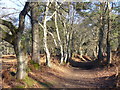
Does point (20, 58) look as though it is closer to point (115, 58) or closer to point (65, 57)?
point (115, 58)

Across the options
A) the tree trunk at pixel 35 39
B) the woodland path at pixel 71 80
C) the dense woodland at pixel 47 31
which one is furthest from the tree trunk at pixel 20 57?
the tree trunk at pixel 35 39

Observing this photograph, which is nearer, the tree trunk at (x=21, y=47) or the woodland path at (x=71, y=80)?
the tree trunk at (x=21, y=47)

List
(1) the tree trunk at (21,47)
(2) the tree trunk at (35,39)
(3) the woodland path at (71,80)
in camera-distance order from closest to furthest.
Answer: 1. (1) the tree trunk at (21,47)
2. (3) the woodland path at (71,80)
3. (2) the tree trunk at (35,39)

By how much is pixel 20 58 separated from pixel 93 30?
106ft

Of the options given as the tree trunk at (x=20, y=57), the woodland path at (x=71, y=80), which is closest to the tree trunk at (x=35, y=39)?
the woodland path at (x=71, y=80)

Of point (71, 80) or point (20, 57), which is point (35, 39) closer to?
point (71, 80)

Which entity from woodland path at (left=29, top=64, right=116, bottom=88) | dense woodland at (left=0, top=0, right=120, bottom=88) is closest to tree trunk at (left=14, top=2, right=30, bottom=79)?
dense woodland at (left=0, top=0, right=120, bottom=88)

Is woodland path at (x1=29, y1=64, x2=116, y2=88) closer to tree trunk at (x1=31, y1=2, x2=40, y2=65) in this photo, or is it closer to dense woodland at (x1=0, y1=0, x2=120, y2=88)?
dense woodland at (x1=0, y1=0, x2=120, y2=88)

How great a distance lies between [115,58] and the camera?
18672 millimetres

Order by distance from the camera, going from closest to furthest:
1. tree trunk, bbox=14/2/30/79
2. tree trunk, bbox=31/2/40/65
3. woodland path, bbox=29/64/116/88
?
1. tree trunk, bbox=14/2/30/79
2. woodland path, bbox=29/64/116/88
3. tree trunk, bbox=31/2/40/65

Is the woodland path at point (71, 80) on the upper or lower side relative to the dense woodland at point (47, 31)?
lower

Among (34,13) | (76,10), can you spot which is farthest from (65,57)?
(34,13)

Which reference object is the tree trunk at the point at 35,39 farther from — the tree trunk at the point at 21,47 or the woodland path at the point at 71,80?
the tree trunk at the point at 21,47

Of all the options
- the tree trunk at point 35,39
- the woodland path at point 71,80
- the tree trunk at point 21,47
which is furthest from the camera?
the tree trunk at point 35,39
